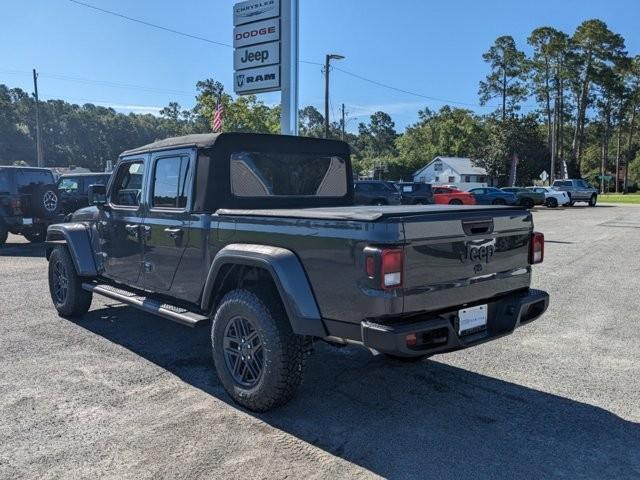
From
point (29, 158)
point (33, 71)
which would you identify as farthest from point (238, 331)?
point (29, 158)

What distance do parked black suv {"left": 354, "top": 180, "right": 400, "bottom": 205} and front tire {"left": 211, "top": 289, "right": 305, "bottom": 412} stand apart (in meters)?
19.7

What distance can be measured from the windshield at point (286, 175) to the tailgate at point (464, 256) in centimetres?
183

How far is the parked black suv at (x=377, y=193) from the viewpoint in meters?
24.0

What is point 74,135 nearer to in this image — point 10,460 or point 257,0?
point 257,0

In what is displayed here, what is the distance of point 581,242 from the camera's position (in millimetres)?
14508

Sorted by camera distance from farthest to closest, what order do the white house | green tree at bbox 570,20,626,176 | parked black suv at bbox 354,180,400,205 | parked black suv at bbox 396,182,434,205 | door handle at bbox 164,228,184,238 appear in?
the white house
green tree at bbox 570,20,626,176
parked black suv at bbox 396,182,434,205
parked black suv at bbox 354,180,400,205
door handle at bbox 164,228,184,238

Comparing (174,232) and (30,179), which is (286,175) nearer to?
(174,232)

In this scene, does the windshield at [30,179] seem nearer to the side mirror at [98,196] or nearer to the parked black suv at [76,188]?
the parked black suv at [76,188]

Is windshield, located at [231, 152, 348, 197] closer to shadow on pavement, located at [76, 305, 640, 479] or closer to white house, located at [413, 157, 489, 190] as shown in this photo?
shadow on pavement, located at [76, 305, 640, 479]

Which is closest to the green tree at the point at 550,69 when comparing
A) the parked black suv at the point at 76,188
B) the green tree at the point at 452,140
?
the green tree at the point at 452,140

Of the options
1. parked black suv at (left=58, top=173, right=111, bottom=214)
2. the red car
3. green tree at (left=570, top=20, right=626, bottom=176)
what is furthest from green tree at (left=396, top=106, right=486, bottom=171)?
parked black suv at (left=58, top=173, right=111, bottom=214)

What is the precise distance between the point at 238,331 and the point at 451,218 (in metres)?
1.69

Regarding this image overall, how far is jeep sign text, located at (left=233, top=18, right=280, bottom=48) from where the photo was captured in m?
11.3

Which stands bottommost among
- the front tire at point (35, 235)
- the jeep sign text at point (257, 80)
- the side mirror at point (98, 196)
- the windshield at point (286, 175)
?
the front tire at point (35, 235)
